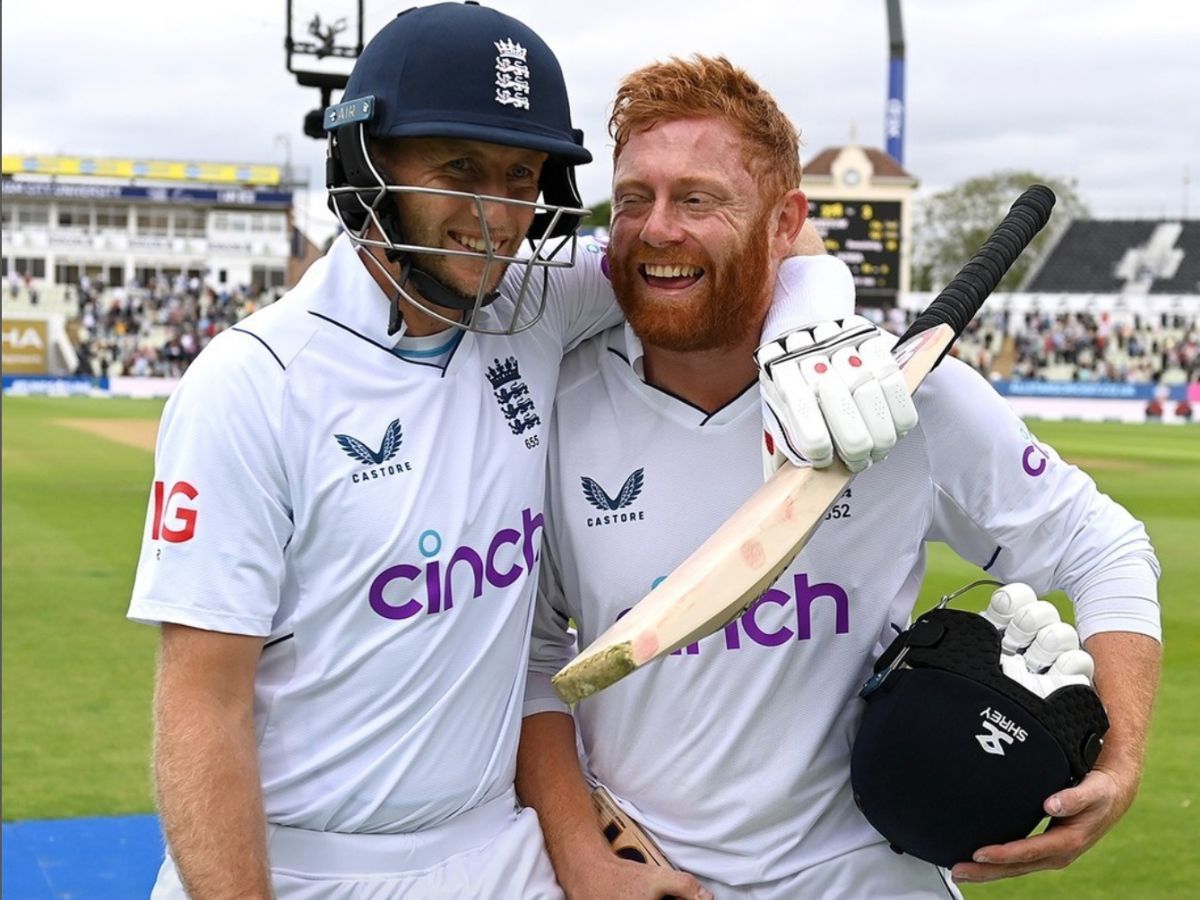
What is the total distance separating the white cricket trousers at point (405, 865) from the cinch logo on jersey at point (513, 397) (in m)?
0.61

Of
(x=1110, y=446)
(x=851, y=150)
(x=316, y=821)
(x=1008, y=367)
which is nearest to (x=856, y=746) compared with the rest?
(x=316, y=821)

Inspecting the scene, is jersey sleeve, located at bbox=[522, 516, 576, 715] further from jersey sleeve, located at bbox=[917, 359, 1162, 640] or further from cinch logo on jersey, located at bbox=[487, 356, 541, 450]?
jersey sleeve, located at bbox=[917, 359, 1162, 640]

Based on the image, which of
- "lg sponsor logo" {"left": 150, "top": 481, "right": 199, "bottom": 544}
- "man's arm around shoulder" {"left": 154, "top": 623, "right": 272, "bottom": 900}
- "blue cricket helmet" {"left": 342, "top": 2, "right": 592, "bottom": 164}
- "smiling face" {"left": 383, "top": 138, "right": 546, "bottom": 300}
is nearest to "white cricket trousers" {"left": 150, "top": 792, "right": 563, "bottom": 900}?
"man's arm around shoulder" {"left": 154, "top": 623, "right": 272, "bottom": 900}

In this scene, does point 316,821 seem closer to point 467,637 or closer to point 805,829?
point 467,637

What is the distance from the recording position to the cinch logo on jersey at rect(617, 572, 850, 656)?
2453mm

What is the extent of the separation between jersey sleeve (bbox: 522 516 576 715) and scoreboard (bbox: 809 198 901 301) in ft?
86.0

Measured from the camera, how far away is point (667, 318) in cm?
246

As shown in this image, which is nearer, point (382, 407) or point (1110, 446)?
point (382, 407)

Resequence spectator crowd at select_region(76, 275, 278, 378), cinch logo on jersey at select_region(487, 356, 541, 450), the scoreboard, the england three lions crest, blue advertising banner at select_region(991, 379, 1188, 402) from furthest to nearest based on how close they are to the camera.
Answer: spectator crowd at select_region(76, 275, 278, 378) → blue advertising banner at select_region(991, 379, 1188, 402) → the scoreboard → cinch logo on jersey at select_region(487, 356, 541, 450) → the england three lions crest

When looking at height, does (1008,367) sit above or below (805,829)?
below

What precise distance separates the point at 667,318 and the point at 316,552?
71 centimetres

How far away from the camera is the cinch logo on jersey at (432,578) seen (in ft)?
7.13

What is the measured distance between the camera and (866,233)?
2839 centimetres

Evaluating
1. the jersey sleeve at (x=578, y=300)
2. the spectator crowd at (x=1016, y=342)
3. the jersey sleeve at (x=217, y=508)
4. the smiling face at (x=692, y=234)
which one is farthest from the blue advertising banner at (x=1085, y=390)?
the jersey sleeve at (x=217, y=508)
